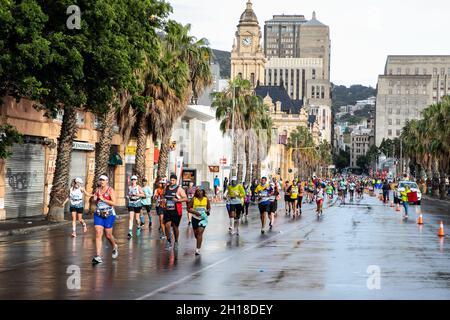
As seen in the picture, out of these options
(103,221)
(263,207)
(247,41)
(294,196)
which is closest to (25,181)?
(294,196)

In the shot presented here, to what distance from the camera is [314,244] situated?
22.8m

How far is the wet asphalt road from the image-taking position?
42.7 ft

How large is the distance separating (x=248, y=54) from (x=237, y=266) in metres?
175

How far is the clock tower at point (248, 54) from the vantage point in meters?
187

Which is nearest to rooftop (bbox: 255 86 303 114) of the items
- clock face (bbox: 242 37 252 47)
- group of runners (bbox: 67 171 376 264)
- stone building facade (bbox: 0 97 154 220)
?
clock face (bbox: 242 37 252 47)

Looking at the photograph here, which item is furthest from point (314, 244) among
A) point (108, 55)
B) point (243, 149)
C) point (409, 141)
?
point (409, 141)

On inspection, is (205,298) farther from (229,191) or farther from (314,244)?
(229,191)

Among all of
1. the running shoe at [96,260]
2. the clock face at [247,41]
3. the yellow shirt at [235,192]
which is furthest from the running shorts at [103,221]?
the clock face at [247,41]

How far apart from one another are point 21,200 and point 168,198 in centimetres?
1738

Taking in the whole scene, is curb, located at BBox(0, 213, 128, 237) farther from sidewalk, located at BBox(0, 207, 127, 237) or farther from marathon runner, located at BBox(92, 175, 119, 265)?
marathon runner, located at BBox(92, 175, 119, 265)

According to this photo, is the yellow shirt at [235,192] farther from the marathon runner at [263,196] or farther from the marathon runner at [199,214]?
the marathon runner at [199,214]

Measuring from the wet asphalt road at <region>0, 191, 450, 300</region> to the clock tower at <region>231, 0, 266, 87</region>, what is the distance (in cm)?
16217

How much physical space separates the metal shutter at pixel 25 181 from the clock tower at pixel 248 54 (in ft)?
495

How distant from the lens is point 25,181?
3641 cm
